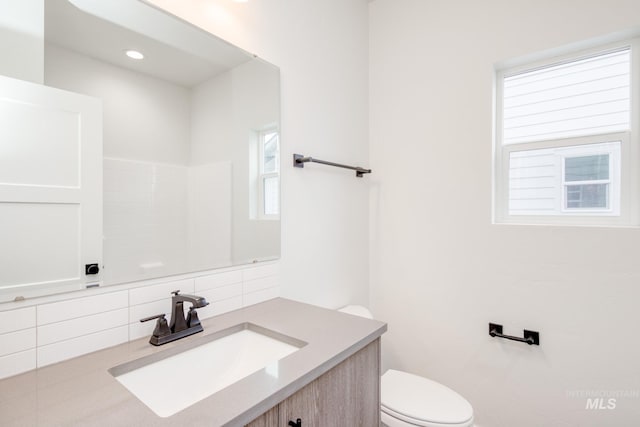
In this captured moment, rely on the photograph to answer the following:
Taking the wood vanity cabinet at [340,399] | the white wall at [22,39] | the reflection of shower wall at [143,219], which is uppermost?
the white wall at [22,39]

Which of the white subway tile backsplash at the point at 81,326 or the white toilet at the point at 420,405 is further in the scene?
the white toilet at the point at 420,405

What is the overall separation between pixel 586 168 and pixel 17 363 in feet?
7.67

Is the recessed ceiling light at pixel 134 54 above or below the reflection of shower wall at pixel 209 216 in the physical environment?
above

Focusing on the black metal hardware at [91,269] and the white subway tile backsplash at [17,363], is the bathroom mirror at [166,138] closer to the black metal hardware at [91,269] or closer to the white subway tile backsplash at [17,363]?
the black metal hardware at [91,269]

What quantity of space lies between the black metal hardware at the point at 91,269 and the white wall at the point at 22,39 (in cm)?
51

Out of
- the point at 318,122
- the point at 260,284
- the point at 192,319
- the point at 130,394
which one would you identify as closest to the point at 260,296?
the point at 260,284

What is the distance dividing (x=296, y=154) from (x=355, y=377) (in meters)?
1.03

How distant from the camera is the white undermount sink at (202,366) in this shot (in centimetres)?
84

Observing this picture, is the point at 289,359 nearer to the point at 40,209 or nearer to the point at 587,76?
the point at 40,209

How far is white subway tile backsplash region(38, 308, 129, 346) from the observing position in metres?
0.83

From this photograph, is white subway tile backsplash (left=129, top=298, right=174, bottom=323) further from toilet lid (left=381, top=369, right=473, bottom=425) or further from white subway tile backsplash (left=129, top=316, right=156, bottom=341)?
toilet lid (left=381, top=369, right=473, bottom=425)

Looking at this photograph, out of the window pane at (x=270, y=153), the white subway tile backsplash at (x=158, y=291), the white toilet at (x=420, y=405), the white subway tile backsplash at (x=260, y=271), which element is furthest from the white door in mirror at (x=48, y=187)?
the white toilet at (x=420, y=405)

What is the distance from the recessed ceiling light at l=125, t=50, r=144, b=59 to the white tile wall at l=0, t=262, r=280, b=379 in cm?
74

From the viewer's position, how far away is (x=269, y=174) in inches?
57.3
